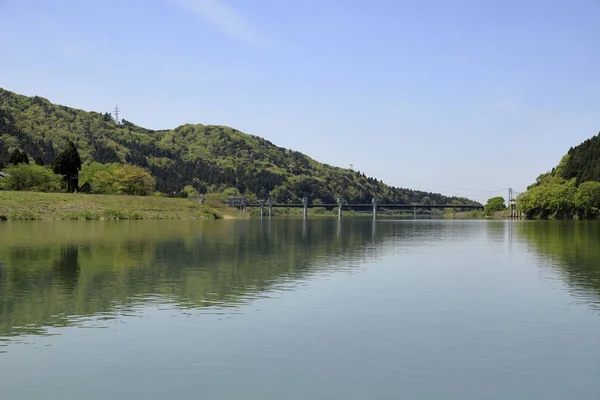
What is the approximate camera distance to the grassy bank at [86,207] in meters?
131

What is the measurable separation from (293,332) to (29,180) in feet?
511

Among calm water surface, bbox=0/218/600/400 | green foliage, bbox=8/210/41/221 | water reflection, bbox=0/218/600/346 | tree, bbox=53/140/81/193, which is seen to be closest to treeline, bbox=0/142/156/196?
tree, bbox=53/140/81/193

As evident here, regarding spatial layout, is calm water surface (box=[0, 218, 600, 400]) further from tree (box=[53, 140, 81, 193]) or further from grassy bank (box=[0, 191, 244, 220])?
tree (box=[53, 140, 81, 193])

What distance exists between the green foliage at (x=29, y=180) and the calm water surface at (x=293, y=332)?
126633 millimetres

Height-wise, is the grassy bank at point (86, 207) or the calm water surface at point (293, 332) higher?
the grassy bank at point (86, 207)

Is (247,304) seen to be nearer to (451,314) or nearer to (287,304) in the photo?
(287,304)

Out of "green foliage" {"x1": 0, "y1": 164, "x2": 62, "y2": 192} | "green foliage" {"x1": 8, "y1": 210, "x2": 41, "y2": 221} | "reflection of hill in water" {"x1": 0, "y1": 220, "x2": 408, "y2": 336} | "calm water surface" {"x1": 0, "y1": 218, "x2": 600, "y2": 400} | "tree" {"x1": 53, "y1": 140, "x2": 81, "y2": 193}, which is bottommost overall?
"calm water surface" {"x1": 0, "y1": 218, "x2": 600, "y2": 400}

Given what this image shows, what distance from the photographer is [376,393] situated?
15.6m

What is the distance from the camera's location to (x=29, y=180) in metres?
162

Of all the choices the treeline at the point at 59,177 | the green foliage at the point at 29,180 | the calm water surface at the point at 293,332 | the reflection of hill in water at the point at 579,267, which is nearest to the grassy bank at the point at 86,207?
the green foliage at the point at 29,180

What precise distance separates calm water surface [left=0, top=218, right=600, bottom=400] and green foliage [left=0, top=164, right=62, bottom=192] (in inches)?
4986

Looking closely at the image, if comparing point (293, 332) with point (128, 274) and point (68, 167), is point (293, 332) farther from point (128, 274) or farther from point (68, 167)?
point (68, 167)

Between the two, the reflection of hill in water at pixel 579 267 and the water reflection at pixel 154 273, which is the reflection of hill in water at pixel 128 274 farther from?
the reflection of hill in water at pixel 579 267

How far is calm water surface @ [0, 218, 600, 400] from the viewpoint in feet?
53.2
